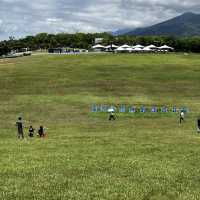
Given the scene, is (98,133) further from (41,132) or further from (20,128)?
(20,128)

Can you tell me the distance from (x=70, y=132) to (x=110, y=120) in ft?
38.9

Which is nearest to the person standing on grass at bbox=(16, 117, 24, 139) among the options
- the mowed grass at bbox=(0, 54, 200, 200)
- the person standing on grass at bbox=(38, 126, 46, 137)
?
the mowed grass at bbox=(0, 54, 200, 200)

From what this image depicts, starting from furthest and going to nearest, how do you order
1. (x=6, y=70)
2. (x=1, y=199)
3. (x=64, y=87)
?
1. (x=6, y=70)
2. (x=64, y=87)
3. (x=1, y=199)

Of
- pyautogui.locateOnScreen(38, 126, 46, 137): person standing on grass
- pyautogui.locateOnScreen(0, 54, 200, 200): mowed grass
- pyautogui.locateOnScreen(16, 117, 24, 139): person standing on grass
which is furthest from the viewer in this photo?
pyautogui.locateOnScreen(38, 126, 46, 137): person standing on grass

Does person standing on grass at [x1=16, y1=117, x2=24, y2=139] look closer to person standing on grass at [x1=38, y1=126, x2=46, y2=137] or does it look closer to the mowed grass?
the mowed grass

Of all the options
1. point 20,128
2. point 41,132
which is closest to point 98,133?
point 41,132

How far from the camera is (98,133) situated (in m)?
44.6

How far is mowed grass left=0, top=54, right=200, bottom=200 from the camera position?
20453 millimetres

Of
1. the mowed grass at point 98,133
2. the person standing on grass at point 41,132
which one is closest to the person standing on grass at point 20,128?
the mowed grass at point 98,133

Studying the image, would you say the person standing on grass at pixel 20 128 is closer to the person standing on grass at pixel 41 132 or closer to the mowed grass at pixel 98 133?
the mowed grass at pixel 98 133

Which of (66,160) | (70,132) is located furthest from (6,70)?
(66,160)

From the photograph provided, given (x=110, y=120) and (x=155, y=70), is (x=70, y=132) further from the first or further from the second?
(x=155, y=70)

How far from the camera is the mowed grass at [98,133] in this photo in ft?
67.1

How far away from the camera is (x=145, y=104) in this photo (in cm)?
6625
